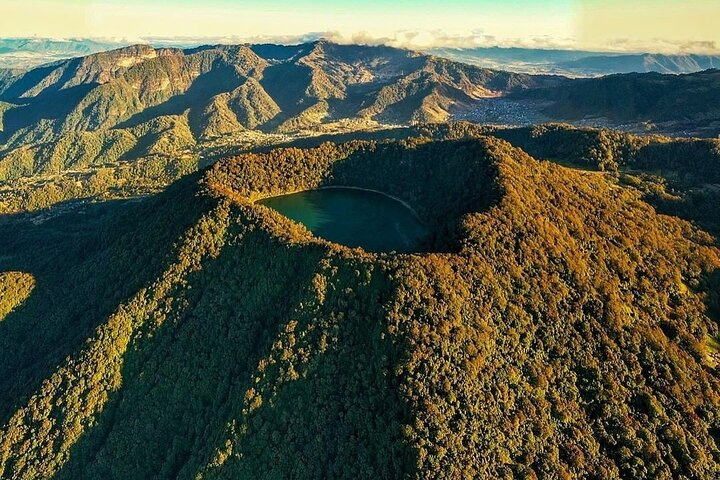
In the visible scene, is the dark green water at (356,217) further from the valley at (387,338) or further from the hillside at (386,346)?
the hillside at (386,346)

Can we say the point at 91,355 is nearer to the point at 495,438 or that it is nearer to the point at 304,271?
the point at 304,271

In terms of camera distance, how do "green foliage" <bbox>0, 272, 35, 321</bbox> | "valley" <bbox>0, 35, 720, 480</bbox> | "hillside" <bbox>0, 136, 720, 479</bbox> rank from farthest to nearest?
"green foliage" <bbox>0, 272, 35, 321</bbox>, "valley" <bbox>0, 35, 720, 480</bbox>, "hillside" <bbox>0, 136, 720, 479</bbox>

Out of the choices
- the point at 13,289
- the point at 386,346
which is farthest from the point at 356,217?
the point at 13,289

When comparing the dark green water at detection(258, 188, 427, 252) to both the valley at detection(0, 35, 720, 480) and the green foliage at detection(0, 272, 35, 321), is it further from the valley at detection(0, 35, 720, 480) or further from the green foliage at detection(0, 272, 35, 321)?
the green foliage at detection(0, 272, 35, 321)

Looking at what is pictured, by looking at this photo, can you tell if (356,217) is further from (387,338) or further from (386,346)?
(386,346)

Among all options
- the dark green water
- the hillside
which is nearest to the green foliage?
the hillside

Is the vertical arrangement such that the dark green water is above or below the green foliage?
above
